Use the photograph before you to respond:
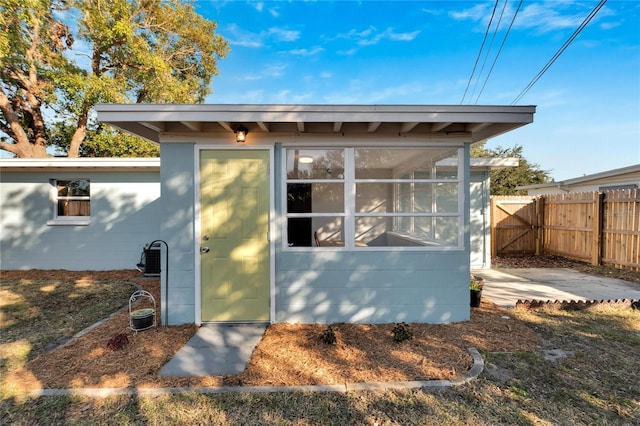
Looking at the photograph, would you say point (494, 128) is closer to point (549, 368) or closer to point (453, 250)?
point (453, 250)

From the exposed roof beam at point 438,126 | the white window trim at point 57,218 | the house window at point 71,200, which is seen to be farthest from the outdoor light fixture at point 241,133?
the house window at point 71,200

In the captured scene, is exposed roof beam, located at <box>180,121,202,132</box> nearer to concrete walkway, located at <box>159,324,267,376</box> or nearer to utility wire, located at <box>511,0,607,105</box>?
concrete walkway, located at <box>159,324,267,376</box>

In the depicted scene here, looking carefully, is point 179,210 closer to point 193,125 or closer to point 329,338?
point 193,125

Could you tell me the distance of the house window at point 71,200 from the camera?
728cm

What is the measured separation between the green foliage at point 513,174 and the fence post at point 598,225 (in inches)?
484

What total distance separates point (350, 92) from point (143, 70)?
7.87 m

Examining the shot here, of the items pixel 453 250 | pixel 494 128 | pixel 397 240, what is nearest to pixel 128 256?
pixel 397 240

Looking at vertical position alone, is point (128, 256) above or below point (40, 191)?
below

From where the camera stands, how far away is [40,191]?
23.6ft

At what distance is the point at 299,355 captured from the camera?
9.90 feet

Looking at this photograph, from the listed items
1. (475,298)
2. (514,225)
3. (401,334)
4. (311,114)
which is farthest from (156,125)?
(514,225)

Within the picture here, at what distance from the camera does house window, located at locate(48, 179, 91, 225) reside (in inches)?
287

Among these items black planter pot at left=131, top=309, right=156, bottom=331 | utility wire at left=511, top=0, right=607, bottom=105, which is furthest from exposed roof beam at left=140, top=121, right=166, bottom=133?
utility wire at left=511, top=0, right=607, bottom=105

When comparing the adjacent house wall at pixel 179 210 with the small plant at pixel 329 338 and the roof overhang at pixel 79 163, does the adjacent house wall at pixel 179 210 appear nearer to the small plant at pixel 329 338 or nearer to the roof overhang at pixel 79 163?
the small plant at pixel 329 338
